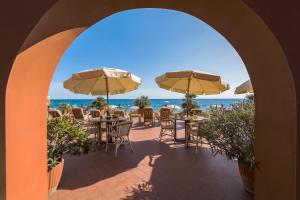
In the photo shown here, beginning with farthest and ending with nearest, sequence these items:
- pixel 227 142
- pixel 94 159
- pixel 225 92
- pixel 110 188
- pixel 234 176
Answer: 1. pixel 225 92
2. pixel 94 159
3. pixel 234 176
4. pixel 110 188
5. pixel 227 142

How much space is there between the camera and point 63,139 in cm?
288

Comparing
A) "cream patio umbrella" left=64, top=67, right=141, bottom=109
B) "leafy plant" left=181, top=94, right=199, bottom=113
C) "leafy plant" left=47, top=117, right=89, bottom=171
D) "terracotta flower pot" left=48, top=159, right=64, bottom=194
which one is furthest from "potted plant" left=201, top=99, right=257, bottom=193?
"leafy plant" left=181, top=94, right=199, bottom=113

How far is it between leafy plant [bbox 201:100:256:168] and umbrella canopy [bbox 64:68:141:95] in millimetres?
3162

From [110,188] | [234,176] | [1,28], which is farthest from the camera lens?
[234,176]

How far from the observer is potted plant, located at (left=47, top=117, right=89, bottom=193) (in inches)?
109

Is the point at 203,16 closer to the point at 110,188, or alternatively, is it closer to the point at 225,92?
the point at 110,188

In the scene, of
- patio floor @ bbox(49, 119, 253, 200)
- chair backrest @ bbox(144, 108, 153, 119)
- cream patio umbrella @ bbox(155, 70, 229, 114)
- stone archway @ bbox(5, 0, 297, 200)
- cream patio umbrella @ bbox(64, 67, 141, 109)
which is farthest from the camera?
chair backrest @ bbox(144, 108, 153, 119)

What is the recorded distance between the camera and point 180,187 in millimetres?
2934

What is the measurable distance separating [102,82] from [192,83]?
12.3 feet

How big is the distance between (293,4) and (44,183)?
126 inches

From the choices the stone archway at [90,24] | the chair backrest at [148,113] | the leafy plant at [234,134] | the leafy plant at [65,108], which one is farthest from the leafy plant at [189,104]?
the leafy plant at [65,108]

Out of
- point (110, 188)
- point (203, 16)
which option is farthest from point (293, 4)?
point (110, 188)

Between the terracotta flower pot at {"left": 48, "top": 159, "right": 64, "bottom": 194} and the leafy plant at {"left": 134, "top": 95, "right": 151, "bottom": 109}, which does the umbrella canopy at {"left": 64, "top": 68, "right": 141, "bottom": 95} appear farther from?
the leafy plant at {"left": 134, "top": 95, "right": 151, "bottom": 109}

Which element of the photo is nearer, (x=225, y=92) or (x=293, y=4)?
(x=293, y=4)
